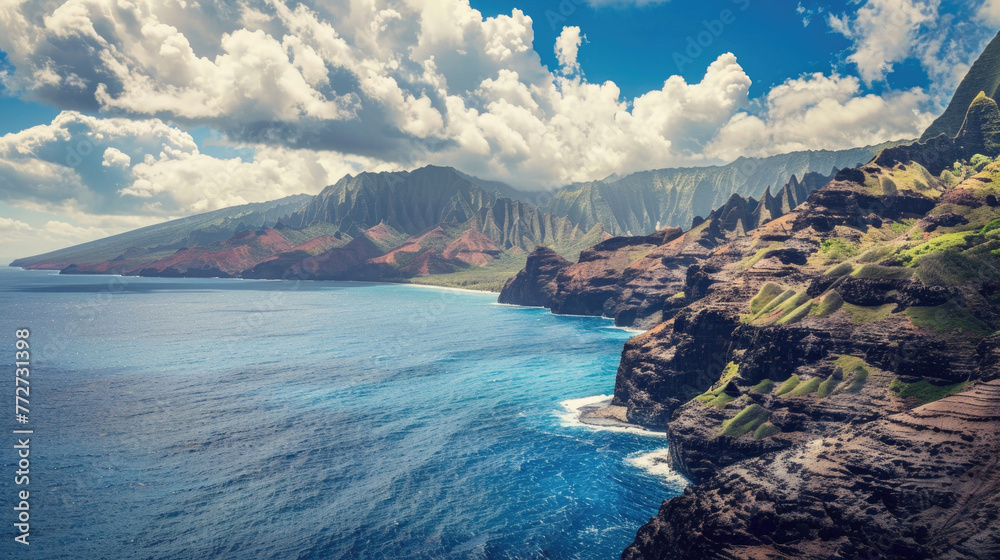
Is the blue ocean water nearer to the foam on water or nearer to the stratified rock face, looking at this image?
the foam on water

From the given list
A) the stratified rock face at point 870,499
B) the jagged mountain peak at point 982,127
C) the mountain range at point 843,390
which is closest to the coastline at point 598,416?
the mountain range at point 843,390

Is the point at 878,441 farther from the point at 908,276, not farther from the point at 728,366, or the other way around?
the point at 728,366

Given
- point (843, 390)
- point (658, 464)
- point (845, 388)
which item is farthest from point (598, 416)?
point (845, 388)

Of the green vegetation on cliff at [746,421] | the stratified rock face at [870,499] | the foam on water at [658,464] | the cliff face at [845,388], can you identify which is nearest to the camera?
the stratified rock face at [870,499]

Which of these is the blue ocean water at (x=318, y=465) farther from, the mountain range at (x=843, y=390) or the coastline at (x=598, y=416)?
the mountain range at (x=843, y=390)

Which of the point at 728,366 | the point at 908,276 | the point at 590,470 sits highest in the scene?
the point at 908,276

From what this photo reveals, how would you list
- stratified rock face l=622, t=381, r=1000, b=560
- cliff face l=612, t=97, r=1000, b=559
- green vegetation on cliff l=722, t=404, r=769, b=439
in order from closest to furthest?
1. stratified rock face l=622, t=381, r=1000, b=560
2. cliff face l=612, t=97, r=1000, b=559
3. green vegetation on cliff l=722, t=404, r=769, b=439

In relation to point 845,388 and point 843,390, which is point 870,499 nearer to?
point 843,390

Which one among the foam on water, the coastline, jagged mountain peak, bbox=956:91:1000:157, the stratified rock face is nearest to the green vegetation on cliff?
the foam on water

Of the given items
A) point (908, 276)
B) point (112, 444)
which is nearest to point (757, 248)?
point (908, 276)
